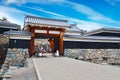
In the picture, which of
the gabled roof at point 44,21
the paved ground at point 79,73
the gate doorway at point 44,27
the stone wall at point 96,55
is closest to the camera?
the paved ground at point 79,73

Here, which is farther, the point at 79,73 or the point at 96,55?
the point at 96,55

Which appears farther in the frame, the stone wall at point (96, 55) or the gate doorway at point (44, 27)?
the stone wall at point (96, 55)

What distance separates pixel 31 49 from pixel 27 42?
90cm

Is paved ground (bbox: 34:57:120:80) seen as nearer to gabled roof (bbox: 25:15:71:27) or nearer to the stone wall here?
gabled roof (bbox: 25:15:71:27)

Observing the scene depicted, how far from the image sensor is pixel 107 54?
58.4 feet

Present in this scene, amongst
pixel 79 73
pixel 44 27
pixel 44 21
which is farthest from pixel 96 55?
pixel 79 73

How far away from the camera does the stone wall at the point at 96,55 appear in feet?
54.6

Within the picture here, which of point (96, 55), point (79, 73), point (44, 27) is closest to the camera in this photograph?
point (79, 73)

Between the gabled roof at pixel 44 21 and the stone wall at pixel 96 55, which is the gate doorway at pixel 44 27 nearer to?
the gabled roof at pixel 44 21

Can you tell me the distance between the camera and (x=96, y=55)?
17.3 m

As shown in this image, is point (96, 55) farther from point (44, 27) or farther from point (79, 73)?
point (79, 73)

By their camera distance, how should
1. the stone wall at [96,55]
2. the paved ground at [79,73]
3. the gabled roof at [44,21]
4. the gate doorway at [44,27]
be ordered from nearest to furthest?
the paved ground at [79,73], the gabled roof at [44,21], the gate doorway at [44,27], the stone wall at [96,55]

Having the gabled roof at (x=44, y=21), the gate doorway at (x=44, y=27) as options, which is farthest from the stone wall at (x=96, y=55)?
the gabled roof at (x=44, y=21)

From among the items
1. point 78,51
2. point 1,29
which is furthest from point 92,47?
point 1,29
